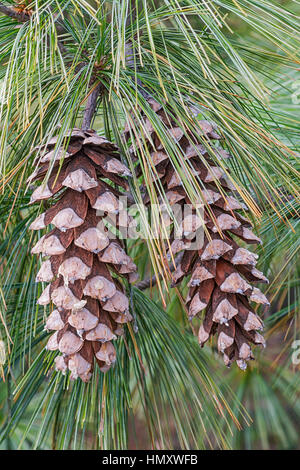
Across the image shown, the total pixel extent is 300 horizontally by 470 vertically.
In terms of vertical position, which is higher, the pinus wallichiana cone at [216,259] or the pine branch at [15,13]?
the pine branch at [15,13]

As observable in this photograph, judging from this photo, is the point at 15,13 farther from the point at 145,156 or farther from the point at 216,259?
the point at 216,259

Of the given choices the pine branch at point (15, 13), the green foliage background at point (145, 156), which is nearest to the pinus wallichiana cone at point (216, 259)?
the green foliage background at point (145, 156)

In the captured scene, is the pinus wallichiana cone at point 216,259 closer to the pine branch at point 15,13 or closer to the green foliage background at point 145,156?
the green foliage background at point 145,156

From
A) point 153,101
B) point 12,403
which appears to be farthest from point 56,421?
point 153,101

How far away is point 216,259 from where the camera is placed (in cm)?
45

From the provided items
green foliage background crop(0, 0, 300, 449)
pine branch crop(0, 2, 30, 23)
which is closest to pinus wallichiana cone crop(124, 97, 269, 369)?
green foliage background crop(0, 0, 300, 449)

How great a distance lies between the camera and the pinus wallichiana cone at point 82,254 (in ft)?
1.28

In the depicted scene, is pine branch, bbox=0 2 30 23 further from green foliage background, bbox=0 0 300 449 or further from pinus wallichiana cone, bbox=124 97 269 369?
pinus wallichiana cone, bbox=124 97 269 369

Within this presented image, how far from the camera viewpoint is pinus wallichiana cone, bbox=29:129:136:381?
1.28ft

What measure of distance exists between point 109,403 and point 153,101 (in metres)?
0.34

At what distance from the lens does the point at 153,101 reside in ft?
1.45

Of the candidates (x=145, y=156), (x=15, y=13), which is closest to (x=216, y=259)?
(x=145, y=156)

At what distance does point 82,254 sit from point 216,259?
135mm

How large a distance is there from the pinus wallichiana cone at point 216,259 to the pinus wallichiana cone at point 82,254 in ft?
0.18
